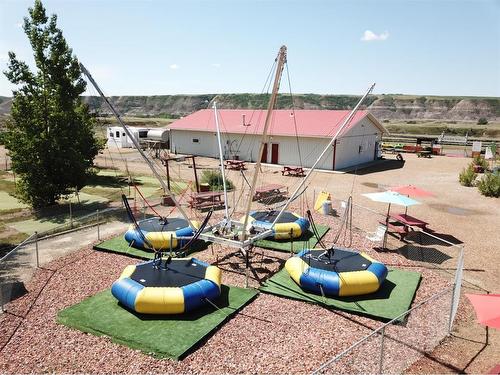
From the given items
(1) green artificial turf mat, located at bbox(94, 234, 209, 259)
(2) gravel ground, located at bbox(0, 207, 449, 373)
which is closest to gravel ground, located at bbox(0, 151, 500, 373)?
(2) gravel ground, located at bbox(0, 207, 449, 373)

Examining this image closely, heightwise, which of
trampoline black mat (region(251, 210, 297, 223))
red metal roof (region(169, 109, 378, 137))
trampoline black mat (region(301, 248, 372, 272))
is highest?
red metal roof (region(169, 109, 378, 137))

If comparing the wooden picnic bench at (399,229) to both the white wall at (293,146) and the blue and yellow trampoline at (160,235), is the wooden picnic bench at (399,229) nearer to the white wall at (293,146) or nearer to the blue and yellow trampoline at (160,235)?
the blue and yellow trampoline at (160,235)

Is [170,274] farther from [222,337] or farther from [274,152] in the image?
[274,152]

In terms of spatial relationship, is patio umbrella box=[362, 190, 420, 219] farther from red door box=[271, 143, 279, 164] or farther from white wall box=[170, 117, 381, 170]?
red door box=[271, 143, 279, 164]

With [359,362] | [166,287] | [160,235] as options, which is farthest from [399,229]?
[166,287]

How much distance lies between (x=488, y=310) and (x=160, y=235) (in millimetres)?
11359

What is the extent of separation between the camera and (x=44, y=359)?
897 centimetres

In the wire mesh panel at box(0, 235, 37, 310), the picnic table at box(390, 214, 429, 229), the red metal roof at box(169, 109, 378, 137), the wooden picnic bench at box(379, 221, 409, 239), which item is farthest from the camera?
the red metal roof at box(169, 109, 378, 137)

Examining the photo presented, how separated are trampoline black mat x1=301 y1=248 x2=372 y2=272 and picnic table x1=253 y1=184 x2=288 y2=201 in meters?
11.1

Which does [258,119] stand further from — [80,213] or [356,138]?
[80,213]

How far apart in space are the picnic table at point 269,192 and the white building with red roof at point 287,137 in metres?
7.60

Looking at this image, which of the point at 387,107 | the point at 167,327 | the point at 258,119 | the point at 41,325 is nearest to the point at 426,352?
the point at 167,327

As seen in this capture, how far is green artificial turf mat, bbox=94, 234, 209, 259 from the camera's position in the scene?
15328 mm

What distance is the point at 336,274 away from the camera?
1216 centimetres
